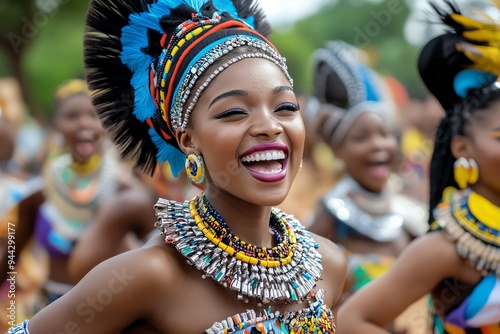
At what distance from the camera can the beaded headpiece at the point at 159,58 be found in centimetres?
286

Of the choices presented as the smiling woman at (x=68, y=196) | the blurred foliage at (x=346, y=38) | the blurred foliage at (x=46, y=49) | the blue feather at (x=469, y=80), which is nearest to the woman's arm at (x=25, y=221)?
the smiling woman at (x=68, y=196)

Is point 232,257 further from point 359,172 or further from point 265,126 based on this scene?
point 359,172

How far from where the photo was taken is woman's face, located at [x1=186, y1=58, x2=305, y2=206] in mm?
2725

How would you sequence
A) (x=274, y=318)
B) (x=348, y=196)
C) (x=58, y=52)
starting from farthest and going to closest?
(x=58, y=52)
(x=348, y=196)
(x=274, y=318)

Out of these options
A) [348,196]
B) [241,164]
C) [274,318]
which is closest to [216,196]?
[241,164]

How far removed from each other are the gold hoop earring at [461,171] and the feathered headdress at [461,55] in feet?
1.09

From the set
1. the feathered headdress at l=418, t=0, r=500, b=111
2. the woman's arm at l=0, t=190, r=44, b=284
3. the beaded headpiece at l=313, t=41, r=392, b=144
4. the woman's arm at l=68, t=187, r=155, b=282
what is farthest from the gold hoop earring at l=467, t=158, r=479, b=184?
the woman's arm at l=0, t=190, r=44, b=284

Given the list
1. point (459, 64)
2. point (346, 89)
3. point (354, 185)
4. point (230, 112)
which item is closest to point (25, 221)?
point (354, 185)

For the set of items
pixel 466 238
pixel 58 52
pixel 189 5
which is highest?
pixel 189 5

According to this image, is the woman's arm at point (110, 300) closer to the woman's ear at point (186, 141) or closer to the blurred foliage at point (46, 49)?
the woman's ear at point (186, 141)

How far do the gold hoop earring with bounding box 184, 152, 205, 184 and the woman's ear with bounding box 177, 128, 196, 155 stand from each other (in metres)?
0.03

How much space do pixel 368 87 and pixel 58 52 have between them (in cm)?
2086

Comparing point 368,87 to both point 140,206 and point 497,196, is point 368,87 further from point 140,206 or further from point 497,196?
point 497,196

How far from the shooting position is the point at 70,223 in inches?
254
